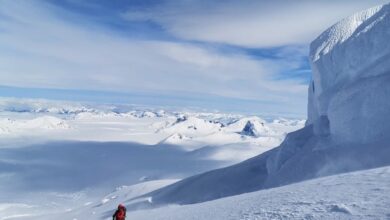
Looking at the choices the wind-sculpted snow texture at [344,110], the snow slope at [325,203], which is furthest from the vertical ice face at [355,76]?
the snow slope at [325,203]

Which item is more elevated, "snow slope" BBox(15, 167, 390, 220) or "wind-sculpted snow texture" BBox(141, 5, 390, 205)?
"wind-sculpted snow texture" BBox(141, 5, 390, 205)

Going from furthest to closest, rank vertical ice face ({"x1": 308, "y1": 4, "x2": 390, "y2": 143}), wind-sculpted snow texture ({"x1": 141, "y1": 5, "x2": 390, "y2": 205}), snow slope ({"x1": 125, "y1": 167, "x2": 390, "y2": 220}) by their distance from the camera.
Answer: vertical ice face ({"x1": 308, "y1": 4, "x2": 390, "y2": 143}), wind-sculpted snow texture ({"x1": 141, "y1": 5, "x2": 390, "y2": 205}), snow slope ({"x1": 125, "y1": 167, "x2": 390, "y2": 220})

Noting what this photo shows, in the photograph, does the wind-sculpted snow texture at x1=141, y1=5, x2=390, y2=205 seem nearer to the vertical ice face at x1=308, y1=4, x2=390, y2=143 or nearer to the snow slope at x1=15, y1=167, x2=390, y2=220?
the vertical ice face at x1=308, y1=4, x2=390, y2=143

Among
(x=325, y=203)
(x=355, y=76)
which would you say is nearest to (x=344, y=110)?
(x=355, y=76)

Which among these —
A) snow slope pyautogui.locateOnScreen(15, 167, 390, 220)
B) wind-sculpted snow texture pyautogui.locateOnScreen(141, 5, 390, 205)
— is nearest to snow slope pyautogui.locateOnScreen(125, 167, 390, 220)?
snow slope pyautogui.locateOnScreen(15, 167, 390, 220)

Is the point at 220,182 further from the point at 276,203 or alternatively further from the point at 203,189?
the point at 276,203

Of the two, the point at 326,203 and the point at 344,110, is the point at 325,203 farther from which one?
the point at 344,110

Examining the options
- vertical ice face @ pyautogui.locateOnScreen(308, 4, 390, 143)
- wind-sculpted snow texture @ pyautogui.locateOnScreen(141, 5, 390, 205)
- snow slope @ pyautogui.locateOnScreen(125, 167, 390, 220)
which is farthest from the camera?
vertical ice face @ pyautogui.locateOnScreen(308, 4, 390, 143)
